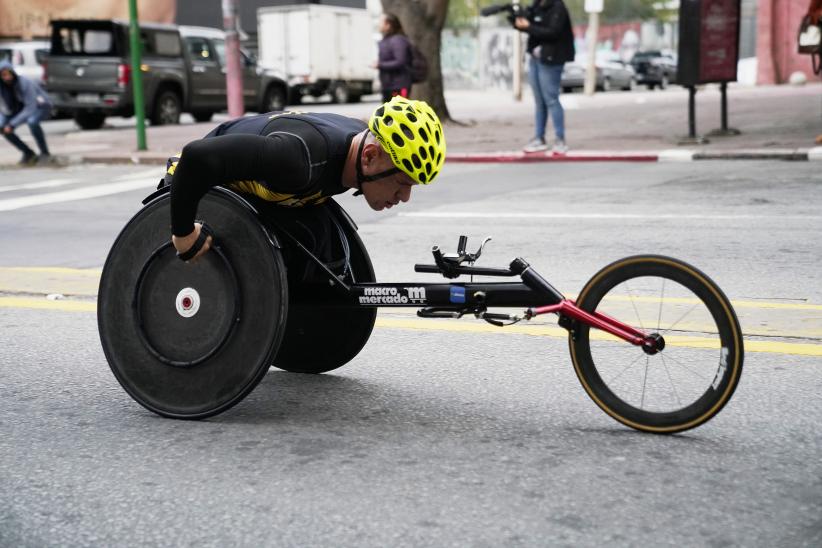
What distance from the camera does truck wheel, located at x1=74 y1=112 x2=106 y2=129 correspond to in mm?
22438

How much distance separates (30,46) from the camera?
24.7 metres

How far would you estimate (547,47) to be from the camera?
42.9 feet

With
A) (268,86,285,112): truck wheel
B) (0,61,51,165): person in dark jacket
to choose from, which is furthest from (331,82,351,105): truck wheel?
(0,61,51,165): person in dark jacket

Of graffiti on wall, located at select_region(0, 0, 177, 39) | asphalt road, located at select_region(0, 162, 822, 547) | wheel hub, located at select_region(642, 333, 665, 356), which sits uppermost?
graffiti on wall, located at select_region(0, 0, 177, 39)

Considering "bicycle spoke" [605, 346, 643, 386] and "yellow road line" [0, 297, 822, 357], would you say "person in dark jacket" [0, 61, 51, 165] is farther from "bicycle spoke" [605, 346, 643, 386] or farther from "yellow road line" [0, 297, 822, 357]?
"bicycle spoke" [605, 346, 643, 386]

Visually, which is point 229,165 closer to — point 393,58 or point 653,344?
point 653,344

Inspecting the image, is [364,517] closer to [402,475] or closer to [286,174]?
[402,475]

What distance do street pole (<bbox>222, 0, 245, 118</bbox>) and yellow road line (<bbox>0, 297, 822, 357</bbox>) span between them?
35.1 feet

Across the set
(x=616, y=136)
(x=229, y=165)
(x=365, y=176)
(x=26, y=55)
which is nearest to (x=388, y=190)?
(x=365, y=176)

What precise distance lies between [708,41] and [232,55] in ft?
22.3

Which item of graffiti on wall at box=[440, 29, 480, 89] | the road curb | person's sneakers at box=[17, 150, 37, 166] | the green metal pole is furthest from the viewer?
graffiti on wall at box=[440, 29, 480, 89]

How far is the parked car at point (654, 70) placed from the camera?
44.3m

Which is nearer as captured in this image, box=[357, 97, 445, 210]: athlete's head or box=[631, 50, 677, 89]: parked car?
box=[357, 97, 445, 210]: athlete's head

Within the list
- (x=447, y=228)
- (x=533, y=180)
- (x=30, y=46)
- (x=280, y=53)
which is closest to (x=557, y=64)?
(x=533, y=180)
